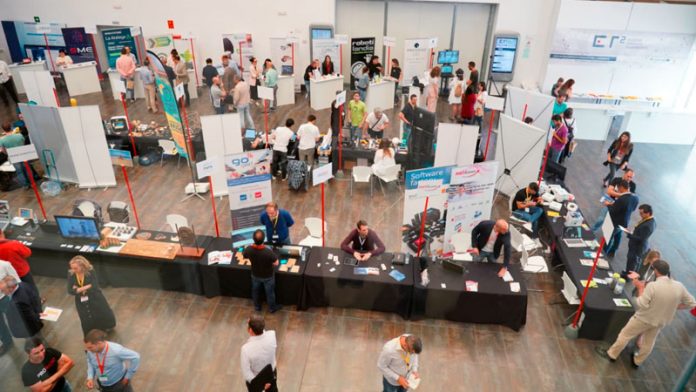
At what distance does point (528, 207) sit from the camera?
721cm

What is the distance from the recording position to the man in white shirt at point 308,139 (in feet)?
29.4

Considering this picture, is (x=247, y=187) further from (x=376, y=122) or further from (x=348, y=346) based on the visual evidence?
(x=376, y=122)

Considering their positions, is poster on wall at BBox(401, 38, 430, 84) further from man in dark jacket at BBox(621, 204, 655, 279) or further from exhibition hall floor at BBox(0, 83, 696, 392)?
man in dark jacket at BBox(621, 204, 655, 279)

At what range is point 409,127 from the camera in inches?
373

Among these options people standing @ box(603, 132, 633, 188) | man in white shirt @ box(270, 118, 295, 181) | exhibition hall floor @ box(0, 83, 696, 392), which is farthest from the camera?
man in white shirt @ box(270, 118, 295, 181)

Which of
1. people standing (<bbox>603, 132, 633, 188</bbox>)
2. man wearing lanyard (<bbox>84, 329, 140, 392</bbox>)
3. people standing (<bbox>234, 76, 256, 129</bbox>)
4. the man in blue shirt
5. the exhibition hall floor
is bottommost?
the exhibition hall floor

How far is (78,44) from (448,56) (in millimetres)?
11436

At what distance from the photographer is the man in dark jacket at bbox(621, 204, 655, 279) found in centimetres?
602

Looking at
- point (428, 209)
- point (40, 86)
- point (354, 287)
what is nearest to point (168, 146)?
point (40, 86)

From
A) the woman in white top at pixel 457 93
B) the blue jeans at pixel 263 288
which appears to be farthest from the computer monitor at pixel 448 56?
the blue jeans at pixel 263 288

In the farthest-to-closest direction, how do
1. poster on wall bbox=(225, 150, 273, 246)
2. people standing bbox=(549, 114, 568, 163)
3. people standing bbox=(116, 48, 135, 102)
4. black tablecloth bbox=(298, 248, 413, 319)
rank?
1. people standing bbox=(116, 48, 135, 102)
2. people standing bbox=(549, 114, 568, 163)
3. poster on wall bbox=(225, 150, 273, 246)
4. black tablecloth bbox=(298, 248, 413, 319)

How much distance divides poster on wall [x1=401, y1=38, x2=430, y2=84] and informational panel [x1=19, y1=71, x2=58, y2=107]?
9.16m

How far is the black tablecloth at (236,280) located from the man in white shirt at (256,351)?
5.83 ft

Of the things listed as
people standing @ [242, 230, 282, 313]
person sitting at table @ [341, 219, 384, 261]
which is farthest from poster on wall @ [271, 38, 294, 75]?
people standing @ [242, 230, 282, 313]
